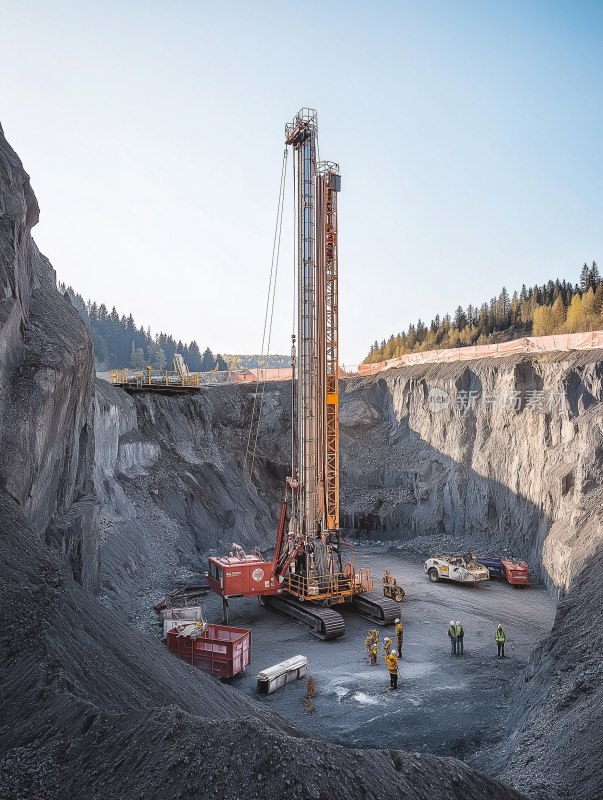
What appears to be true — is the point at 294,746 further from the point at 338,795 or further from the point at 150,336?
the point at 150,336

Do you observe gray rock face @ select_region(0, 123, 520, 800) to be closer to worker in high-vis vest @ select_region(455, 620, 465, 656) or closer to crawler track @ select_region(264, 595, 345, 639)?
crawler track @ select_region(264, 595, 345, 639)

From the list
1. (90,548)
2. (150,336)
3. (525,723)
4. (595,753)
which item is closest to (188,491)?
(90,548)

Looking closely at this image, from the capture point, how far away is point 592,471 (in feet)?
78.5

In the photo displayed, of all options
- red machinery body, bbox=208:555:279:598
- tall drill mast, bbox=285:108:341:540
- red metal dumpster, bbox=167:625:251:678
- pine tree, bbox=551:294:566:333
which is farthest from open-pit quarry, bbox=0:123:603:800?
pine tree, bbox=551:294:566:333

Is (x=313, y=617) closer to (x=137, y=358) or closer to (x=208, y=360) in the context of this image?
(x=137, y=358)

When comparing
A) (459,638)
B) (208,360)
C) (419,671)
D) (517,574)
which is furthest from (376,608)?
(208,360)

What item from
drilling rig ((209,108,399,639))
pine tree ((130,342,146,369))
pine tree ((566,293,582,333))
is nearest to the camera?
drilling rig ((209,108,399,639))

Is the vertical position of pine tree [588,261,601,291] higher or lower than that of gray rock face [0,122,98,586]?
higher

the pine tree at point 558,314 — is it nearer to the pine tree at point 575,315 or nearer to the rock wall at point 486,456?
the pine tree at point 575,315

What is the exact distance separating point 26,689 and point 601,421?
74.1 feet

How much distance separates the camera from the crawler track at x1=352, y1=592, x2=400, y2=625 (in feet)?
64.7

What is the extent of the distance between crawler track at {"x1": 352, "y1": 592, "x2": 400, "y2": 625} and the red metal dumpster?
18.2ft

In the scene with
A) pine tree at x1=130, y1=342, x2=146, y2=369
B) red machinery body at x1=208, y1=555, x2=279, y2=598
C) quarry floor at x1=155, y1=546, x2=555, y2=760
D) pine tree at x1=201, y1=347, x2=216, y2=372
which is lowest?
quarry floor at x1=155, y1=546, x2=555, y2=760

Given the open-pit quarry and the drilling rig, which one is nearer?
the open-pit quarry
